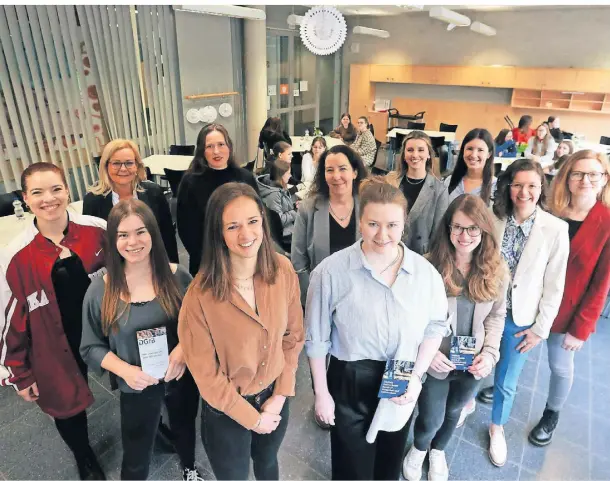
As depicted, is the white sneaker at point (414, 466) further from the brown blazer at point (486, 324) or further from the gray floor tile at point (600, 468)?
the gray floor tile at point (600, 468)

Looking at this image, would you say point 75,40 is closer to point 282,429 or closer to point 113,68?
point 113,68

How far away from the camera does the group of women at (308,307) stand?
1514 millimetres

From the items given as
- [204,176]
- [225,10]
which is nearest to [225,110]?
[225,10]

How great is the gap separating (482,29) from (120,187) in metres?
9.61

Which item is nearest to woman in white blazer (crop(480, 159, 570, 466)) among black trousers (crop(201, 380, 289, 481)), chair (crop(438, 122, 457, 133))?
black trousers (crop(201, 380, 289, 481))

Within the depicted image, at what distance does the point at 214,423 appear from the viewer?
161cm

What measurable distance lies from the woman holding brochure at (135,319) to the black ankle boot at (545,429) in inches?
82.2

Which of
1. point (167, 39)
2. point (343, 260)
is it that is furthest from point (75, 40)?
point (343, 260)

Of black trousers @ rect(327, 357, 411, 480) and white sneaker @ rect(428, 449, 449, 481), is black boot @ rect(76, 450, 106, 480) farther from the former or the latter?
white sneaker @ rect(428, 449, 449, 481)

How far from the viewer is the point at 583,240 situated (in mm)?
2146

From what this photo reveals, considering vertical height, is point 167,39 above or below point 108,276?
above

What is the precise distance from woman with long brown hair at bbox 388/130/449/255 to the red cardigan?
0.74 meters

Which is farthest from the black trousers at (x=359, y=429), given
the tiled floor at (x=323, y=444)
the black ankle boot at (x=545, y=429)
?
the black ankle boot at (x=545, y=429)

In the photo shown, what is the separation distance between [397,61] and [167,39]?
22.4ft
